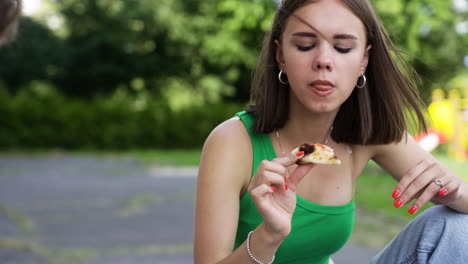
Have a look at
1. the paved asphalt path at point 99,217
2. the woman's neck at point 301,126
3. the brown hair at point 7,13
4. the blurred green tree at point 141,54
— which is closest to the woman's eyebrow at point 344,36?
the woman's neck at point 301,126

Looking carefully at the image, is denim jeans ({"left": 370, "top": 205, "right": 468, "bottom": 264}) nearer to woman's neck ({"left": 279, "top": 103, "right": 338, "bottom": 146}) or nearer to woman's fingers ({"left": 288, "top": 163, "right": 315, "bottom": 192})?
woman's neck ({"left": 279, "top": 103, "right": 338, "bottom": 146})

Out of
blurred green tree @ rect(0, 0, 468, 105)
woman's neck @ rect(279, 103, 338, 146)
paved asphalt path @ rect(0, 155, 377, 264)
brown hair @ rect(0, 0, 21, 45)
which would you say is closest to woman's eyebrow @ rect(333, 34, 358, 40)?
woman's neck @ rect(279, 103, 338, 146)

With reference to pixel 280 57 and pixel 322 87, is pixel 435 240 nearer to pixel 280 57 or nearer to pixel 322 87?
pixel 322 87

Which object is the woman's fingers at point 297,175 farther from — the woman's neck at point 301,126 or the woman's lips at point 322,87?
the woman's neck at point 301,126

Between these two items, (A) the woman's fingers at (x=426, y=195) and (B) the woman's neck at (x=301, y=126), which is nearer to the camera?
(A) the woman's fingers at (x=426, y=195)

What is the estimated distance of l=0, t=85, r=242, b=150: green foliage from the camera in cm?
1559

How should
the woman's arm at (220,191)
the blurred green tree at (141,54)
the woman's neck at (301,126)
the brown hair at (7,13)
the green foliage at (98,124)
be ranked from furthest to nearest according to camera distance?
the blurred green tree at (141,54) → the green foliage at (98,124) → the woman's neck at (301,126) → the woman's arm at (220,191) → the brown hair at (7,13)

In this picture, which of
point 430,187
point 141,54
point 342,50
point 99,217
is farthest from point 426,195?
point 141,54

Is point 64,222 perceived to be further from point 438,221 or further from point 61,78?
point 61,78

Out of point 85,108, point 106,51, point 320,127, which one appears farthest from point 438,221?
point 106,51

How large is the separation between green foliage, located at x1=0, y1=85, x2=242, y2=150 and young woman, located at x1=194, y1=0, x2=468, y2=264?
47.0 feet

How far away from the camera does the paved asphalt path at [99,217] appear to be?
15.1 ft

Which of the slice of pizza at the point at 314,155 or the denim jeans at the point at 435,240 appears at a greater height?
the slice of pizza at the point at 314,155

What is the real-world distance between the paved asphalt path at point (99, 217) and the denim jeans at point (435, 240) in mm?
2463
